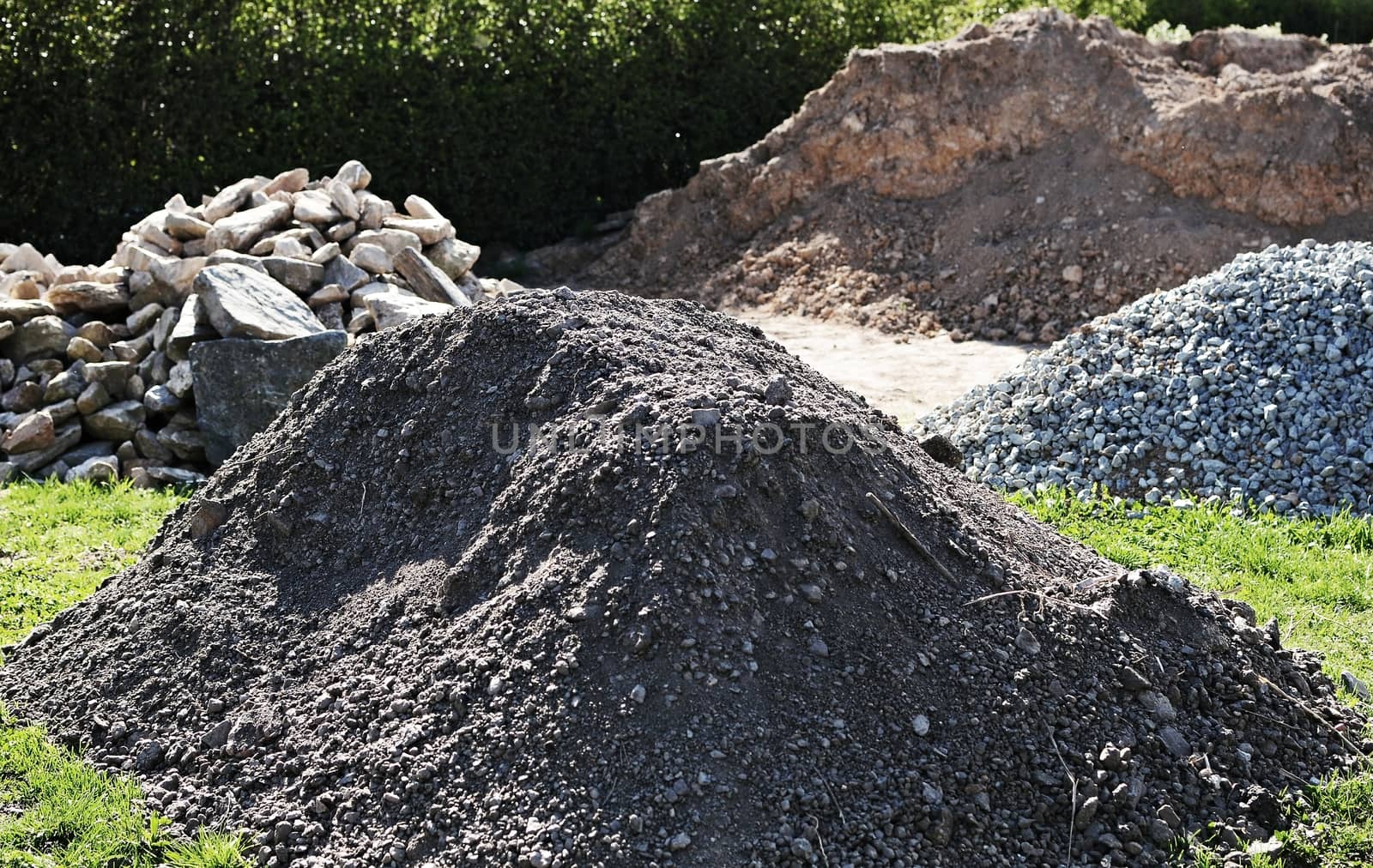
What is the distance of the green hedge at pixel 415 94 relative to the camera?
9.52 m

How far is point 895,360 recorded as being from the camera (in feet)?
28.6

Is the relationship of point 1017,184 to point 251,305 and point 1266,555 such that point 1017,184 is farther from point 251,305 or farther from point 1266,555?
point 251,305

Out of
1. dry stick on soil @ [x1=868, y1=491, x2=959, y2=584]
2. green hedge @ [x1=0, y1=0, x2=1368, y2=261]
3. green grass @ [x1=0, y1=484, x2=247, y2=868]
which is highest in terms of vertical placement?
green hedge @ [x1=0, y1=0, x2=1368, y2=261]

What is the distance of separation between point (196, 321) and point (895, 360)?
4.55 metres

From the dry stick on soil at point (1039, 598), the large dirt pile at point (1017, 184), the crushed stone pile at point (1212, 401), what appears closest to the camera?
the dry stick on soil at point (1039, 598)

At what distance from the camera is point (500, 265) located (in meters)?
11.0

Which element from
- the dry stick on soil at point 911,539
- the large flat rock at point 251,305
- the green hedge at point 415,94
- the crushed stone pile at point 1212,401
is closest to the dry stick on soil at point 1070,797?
the dry stick on soil at point 911,539

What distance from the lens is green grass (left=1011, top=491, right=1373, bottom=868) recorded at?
4730 millimetres

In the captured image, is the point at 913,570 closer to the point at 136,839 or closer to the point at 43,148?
the point at 136,839

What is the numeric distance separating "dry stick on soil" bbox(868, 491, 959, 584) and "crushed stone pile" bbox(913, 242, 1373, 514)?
8.04ft

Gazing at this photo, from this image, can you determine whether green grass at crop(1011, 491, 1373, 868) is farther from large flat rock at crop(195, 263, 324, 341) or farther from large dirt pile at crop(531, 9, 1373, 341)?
large flat rock at crop(195, 263, 324, 341)

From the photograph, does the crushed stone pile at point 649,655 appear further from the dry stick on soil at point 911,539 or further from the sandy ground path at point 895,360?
the sandy ground path at point 895,360

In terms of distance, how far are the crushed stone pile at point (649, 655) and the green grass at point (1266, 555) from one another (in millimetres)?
702

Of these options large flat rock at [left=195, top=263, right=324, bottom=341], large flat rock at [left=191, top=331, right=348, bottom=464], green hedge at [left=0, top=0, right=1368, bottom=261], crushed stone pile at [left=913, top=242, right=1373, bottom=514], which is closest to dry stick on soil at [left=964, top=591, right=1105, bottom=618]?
crushed stone pile at [left=913, top=242, right=1373, bottom=514]
